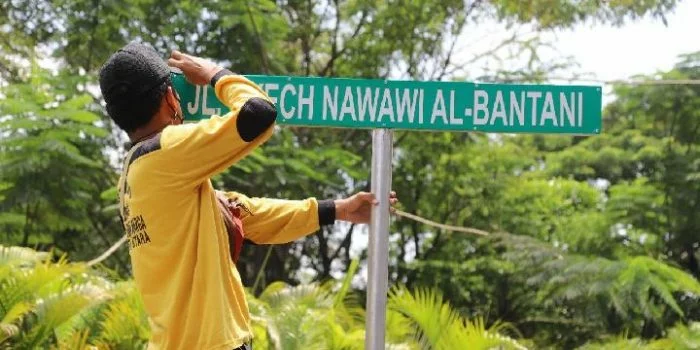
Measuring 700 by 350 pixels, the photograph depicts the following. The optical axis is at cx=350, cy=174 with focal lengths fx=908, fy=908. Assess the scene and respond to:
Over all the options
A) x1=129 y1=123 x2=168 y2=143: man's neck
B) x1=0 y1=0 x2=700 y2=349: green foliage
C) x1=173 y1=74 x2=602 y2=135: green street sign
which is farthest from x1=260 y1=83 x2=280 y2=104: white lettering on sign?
x1=0 y1=0 x2=700 y2=349: green foliage

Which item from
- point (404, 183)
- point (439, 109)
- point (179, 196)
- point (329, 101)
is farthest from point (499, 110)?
point (404, 183)

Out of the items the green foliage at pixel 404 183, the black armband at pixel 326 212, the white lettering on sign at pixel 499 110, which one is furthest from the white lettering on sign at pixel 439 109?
the green foliage at pixel 404 183

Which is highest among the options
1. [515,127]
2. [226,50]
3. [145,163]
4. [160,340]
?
[226,50]

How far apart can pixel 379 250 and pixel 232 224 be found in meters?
0.37

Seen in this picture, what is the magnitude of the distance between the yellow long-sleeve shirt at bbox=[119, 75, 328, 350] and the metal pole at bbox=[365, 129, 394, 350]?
0.36 meters

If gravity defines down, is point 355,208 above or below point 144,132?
below

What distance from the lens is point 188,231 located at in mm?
1938

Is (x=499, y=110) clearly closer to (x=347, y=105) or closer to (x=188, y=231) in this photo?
(x=347, y=105)

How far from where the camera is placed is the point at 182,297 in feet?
6.34

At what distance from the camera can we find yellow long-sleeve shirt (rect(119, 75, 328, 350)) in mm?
1882

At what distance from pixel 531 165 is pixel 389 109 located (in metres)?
9.65

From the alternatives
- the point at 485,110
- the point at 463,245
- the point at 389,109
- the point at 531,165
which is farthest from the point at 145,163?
the point at 531,165

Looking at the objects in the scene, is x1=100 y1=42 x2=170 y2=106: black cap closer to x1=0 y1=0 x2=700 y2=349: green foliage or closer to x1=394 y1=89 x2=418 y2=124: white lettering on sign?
x1=394 y1=89 x2=418 y2=124: white lettering on sign

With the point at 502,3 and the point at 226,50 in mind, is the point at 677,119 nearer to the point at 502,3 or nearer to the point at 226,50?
the point at 502,3
